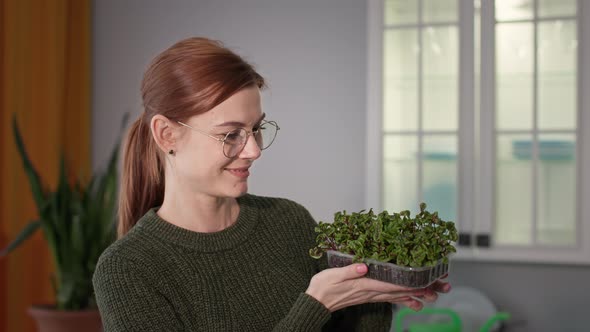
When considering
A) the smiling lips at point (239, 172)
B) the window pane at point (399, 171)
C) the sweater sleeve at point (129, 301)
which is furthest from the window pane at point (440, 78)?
the sweater sleeve at point (129, 301)

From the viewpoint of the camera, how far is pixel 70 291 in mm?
3324

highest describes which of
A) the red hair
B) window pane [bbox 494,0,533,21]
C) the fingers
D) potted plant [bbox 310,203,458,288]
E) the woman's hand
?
window pane [bbox 494,0,533,21]

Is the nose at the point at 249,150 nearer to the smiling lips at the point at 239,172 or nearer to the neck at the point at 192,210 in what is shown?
the smiling lips at the point at 239,172

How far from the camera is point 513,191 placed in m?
3.47

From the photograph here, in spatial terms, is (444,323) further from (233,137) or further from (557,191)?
(233,137)

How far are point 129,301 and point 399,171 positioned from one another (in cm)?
234

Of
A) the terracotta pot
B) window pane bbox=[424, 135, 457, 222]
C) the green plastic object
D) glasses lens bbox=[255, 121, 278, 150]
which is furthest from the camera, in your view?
window pane bbox=[424, 135, 457, 222]

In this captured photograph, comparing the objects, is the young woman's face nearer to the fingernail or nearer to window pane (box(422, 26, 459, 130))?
the fingernail

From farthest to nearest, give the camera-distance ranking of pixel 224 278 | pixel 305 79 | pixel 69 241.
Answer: pixel 305 79 → pixel 69 241 → pixel 224 278

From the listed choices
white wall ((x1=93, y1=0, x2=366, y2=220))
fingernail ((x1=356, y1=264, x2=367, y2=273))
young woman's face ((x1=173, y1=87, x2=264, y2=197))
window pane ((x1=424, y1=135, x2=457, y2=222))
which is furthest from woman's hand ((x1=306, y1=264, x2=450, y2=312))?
white wall ((x1=93, y1=0, x2=366, y2=220))

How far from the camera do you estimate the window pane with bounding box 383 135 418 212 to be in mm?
3559

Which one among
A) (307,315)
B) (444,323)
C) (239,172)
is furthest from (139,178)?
(444,323)

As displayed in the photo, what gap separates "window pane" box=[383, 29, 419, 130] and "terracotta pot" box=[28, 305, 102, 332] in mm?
1732

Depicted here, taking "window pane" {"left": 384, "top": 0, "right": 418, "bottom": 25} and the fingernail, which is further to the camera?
"window pane" {"left": 384, "top": 0, "right": 418, "bottom": 25}
